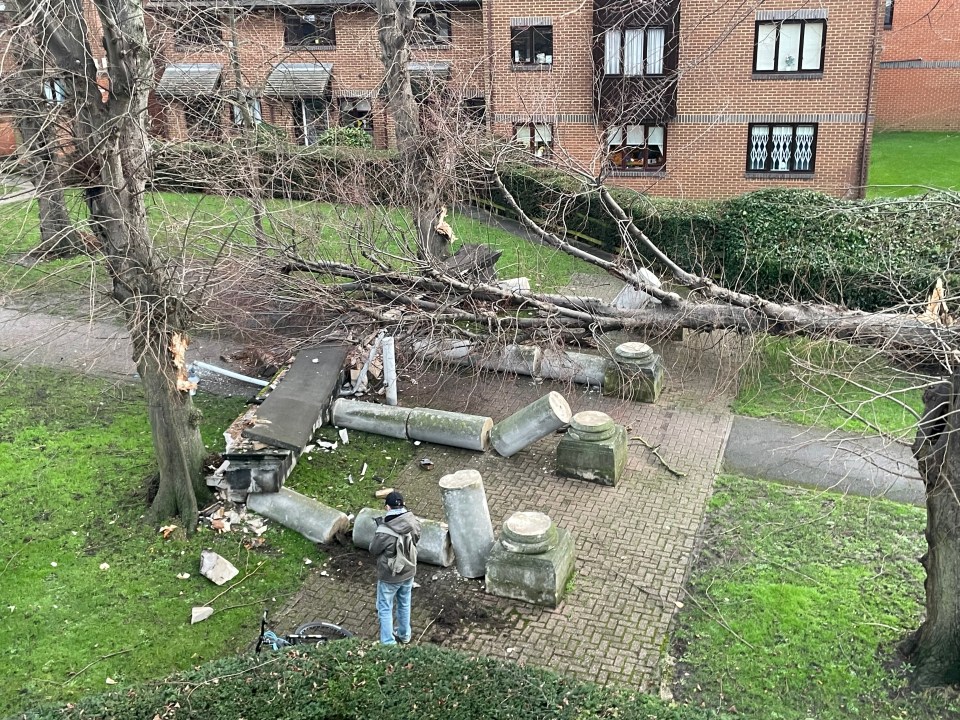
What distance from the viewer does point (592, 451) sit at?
1045cm

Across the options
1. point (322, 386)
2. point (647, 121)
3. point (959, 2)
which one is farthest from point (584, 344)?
point (959, 2)

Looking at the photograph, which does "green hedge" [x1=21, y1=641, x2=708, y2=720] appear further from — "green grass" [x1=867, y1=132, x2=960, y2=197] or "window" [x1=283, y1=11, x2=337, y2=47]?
"window" [x1=283, y1=11, x2=337, y2=47]

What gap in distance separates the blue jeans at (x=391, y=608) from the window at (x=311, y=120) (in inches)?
252

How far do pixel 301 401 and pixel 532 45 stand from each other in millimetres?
14370

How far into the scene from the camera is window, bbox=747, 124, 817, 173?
69.6 feet

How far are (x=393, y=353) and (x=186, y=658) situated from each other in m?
5.48

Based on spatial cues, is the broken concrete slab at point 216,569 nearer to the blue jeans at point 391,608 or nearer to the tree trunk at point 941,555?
the blue jeans at point 391,608

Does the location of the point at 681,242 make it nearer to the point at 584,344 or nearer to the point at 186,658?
the point at 584,344

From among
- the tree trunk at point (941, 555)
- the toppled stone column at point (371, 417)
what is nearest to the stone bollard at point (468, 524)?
the toppled stone column at point (371, 417)

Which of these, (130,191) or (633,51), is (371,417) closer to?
(130,191)

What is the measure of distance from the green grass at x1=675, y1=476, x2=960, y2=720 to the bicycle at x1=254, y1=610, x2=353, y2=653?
2980 millimetres

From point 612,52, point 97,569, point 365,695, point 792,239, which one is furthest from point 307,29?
point 365,695

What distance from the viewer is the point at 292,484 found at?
10.5 meters

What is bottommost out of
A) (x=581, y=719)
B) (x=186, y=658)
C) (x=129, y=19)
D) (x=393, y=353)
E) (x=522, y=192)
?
(x=186, y=658)
